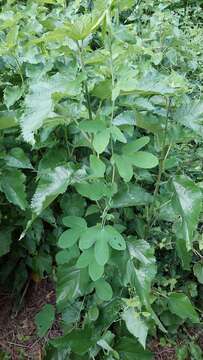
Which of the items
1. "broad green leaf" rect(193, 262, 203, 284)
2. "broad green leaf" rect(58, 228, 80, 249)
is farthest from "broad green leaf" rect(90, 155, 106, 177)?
"broad green leaf" rect(193, 262, 203, 284)

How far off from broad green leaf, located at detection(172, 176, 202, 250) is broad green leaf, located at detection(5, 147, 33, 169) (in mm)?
503

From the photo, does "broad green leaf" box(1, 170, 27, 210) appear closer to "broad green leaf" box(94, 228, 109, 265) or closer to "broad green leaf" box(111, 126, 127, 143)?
"broad green leaf" box(94, 228, 109, 265)

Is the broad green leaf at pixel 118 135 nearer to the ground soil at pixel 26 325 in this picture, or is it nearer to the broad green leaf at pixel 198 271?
the broad green leaf at pixel 198 271

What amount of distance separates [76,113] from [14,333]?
1.08 meters

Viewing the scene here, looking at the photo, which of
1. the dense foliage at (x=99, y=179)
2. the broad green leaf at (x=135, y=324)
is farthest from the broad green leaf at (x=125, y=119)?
the broad green leaf at (x=135, y=324)

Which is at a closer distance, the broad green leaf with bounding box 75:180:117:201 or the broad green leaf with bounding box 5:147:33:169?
the broad green leaf with bounding box 75:180:117:201

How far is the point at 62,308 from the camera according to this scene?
60.7 inches

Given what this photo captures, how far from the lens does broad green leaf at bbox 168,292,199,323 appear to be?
154 cm

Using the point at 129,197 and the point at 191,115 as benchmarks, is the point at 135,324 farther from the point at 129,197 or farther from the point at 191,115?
the point at 191,115

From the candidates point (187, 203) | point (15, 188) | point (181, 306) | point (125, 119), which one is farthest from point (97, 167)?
point (181, 306)

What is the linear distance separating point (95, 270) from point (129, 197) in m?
0.25

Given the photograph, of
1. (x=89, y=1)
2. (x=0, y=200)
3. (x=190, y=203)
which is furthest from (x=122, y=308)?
(x=89, y=1)

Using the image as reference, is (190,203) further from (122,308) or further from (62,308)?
(62,308)

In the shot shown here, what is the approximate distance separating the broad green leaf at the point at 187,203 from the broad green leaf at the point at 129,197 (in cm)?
11
